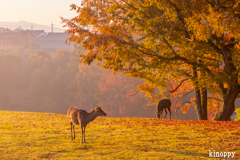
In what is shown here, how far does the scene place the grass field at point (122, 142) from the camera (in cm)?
1053

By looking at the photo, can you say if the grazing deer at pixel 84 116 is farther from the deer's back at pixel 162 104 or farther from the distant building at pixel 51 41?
the distant building at pixel 51 41

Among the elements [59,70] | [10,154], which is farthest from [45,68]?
[10,154]

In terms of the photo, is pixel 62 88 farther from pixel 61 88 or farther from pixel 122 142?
pixel 122 142

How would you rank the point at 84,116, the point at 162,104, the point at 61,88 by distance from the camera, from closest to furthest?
1. the point at 84,116
2. the point at 162,104
3. the point at 61,88

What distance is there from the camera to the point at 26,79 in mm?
70250

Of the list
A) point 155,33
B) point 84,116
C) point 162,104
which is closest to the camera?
point 84,116

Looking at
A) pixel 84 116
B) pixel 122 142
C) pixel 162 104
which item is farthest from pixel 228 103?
pixel 84 116

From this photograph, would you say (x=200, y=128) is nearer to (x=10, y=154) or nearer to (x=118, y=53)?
(x=118, y=53)

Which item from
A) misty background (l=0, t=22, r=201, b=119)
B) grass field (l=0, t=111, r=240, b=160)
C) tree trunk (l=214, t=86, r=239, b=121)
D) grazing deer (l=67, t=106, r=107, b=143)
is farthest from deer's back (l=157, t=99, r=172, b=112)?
misty background (l=0, t=22, r=201, b=119)

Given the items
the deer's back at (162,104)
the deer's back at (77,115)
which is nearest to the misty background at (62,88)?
the deer's back at (162,104)

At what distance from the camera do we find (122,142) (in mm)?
12430

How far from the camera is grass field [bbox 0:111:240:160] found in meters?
10.5

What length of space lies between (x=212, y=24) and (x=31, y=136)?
10752mm

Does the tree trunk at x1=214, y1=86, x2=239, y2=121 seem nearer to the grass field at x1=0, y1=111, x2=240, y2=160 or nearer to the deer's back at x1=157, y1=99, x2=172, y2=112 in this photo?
the grass field at x1=0, y1=111, x2=240, y2=160
